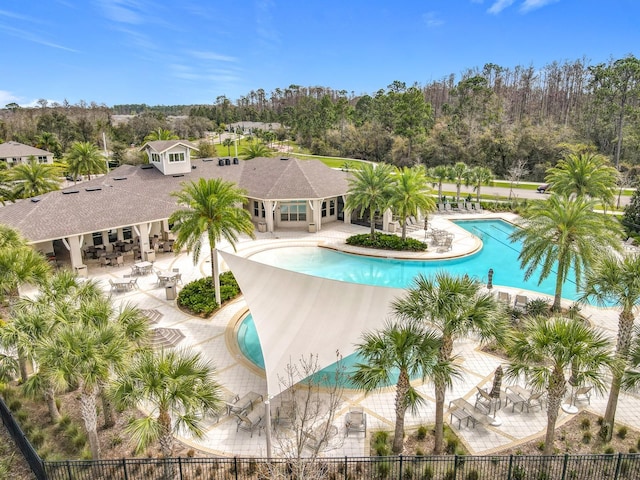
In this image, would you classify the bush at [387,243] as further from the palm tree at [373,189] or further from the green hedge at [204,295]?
the green hedge at [204,295]

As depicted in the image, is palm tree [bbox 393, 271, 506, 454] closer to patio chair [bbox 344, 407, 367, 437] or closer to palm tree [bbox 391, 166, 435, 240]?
patio chair [bbox 344, 407, 367, 437]

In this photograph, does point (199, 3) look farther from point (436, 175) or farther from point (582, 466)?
point (582, 466)

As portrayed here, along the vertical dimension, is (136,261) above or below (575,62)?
below

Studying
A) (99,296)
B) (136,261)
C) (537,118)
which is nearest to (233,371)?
(99,296)

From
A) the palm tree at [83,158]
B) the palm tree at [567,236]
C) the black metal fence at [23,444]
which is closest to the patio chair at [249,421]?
the black metal fence at [23,444]

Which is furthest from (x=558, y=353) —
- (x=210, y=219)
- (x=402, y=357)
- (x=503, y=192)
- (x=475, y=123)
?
(x=475, y=123)

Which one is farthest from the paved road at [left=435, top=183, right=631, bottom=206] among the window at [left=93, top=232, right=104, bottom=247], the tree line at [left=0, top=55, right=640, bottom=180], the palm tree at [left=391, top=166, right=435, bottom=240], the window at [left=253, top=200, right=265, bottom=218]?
the window at [left=93, top=232, right=104, bottom=247]
